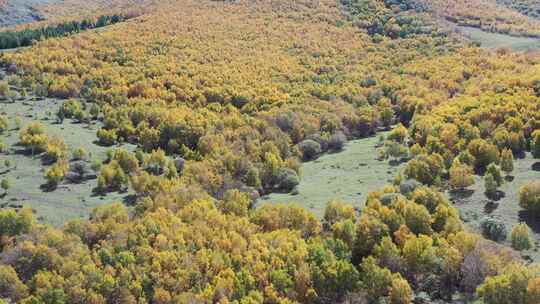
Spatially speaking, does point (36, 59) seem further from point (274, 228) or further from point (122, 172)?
point (274, 228)

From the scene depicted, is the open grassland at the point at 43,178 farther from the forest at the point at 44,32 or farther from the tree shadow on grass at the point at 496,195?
the tree shadow on grass at the point at 496,195

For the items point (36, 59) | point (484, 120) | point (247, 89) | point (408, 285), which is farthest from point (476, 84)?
point (36, 59)

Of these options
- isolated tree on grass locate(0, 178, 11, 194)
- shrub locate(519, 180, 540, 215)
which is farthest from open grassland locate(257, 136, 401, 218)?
isolated tree on grass locate(0, 178, 11, 194)

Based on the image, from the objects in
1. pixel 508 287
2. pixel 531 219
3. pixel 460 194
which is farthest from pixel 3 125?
pixel 531 219

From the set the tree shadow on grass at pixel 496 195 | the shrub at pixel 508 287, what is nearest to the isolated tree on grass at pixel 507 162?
the tree shadow on grass at pixel 496 195

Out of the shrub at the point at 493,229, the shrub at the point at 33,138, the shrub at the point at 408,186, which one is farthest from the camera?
the shrub at the point at 33,138

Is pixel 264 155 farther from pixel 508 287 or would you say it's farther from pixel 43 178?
pixel 508 287

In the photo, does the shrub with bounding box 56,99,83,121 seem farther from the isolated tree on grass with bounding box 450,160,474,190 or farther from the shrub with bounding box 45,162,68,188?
the isolated tree on grass with bounding box 450,160,474,190
